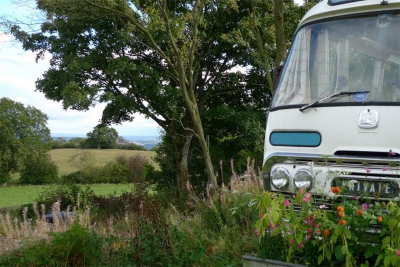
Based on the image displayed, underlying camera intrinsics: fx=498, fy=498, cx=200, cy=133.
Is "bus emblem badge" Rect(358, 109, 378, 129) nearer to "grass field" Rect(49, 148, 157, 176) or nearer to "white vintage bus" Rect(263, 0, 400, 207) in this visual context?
"white vintage bus" Rect(263, 0, 400, 207)

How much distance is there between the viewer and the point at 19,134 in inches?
2335

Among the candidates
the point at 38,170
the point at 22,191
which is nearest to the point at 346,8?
the point at 22,191

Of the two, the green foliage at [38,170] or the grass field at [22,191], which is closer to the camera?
the grass field at [22,191]

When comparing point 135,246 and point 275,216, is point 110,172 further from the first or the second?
point 275,216

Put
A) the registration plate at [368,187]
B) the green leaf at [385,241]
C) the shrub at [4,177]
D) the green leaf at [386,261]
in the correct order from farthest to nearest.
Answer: the shrub at [4,177]
the registration plate at [368,187]
the green leaf at [385,241]
the green leaf at [386,261]

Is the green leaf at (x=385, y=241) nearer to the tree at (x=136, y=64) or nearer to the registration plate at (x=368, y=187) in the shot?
the registration plate at (x=368, y=187)

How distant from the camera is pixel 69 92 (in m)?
19.9

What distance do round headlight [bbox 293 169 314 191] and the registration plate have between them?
23cm

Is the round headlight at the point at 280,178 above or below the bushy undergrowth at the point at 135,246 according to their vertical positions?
above

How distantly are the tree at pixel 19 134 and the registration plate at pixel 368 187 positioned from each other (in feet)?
173

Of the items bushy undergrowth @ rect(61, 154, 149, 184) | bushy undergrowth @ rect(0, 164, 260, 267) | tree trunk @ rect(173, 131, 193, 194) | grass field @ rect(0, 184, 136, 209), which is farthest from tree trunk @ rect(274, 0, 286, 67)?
bushy undergrowth @ rect(61, 154, 149, 184)

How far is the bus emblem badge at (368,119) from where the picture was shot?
4508 millimetres

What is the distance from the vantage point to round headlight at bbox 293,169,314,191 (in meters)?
4.76

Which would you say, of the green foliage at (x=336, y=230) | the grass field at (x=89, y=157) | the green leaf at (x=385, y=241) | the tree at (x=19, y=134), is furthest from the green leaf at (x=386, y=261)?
the tree at (x=19, y=134)
